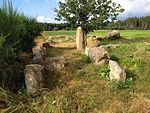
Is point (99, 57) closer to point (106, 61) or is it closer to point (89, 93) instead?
point (106, 61)

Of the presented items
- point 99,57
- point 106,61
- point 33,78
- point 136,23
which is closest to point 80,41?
point 99,57

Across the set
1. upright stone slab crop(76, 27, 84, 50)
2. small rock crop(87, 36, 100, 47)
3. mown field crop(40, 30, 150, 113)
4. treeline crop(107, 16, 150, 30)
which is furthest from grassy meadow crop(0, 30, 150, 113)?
treeline crop(107, 16, 150, 30)

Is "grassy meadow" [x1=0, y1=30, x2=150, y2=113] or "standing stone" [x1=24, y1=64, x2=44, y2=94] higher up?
"standing stone" [x1=24, y1=64, x2=44, y2=94]

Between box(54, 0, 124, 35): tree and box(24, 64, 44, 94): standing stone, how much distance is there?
40.4 ft

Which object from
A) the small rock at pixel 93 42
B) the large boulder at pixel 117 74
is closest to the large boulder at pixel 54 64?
the large boulder at pixel 117 74

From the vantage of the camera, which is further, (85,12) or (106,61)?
(85,12)

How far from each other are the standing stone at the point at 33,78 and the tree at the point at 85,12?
1231 cm

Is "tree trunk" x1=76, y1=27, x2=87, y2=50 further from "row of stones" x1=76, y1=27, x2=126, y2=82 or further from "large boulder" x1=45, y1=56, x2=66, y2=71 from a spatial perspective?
"large boulder" x1=45, y1=56, x2=66, y2=71

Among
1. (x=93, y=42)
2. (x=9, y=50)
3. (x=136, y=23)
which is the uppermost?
(x=9, y=50)

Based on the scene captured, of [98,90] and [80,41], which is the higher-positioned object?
[80,41]

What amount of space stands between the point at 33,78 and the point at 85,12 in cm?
1297

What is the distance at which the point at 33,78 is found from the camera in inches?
331

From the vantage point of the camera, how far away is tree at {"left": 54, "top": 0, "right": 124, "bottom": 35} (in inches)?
816

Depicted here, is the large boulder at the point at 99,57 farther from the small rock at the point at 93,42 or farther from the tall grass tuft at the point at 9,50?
the small rock at the point at 93,42
